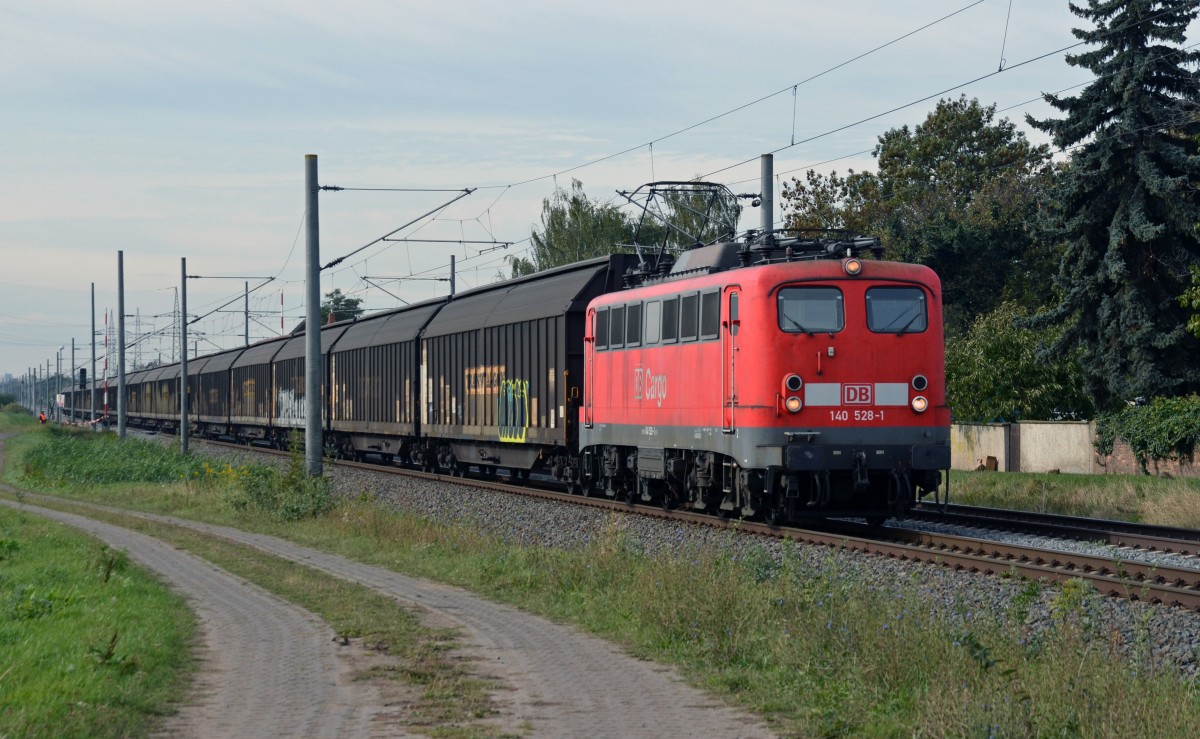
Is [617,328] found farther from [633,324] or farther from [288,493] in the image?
[288,493]

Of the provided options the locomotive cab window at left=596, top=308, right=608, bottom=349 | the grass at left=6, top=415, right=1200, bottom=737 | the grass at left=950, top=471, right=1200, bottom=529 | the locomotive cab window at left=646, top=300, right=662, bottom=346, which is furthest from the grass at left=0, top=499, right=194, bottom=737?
the grass at left=950, top=471, right=1200, bottom=529

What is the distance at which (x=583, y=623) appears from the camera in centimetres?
1147

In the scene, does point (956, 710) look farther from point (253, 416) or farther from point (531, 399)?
point (253, 416)

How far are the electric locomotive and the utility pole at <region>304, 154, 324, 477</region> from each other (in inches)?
357

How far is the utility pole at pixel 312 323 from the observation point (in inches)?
1005

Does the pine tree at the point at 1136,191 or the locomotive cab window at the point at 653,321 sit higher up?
the pine tree at the point at 1136,191

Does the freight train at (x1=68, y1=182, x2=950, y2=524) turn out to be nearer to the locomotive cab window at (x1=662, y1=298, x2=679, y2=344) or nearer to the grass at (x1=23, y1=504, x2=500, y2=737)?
the locomotive cab window at (x1=662, y1=298, x2=679, y2=344)

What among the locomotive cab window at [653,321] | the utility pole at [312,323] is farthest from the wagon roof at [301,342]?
the locomotive cab window at [653,321]

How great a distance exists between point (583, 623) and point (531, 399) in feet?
47.2

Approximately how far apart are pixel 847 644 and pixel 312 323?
18.3 m

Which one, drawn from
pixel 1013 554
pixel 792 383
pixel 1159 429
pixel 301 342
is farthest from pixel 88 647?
pixel 301 342

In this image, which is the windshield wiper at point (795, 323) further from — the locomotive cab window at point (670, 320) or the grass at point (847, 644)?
the grass at point (847, 644)

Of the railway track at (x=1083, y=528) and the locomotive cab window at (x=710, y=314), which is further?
the locomotive cab window at (x=710, y=314)

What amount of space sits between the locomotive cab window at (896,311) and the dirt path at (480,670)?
6943mm
